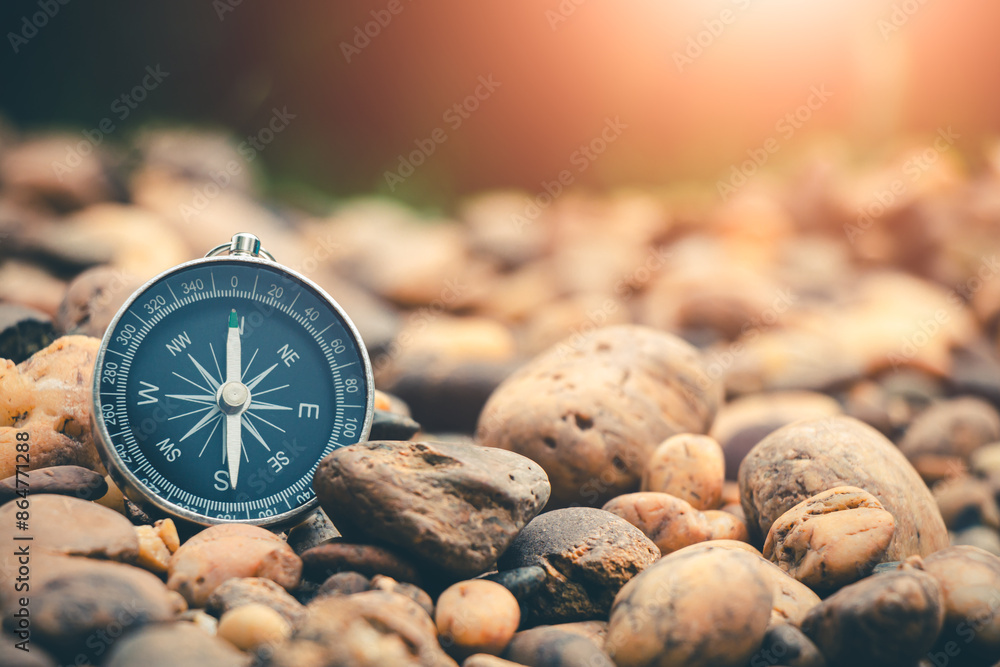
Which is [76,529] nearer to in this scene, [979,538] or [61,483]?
[61,483]

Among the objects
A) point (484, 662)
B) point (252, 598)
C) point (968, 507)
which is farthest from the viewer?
point (968, 507)

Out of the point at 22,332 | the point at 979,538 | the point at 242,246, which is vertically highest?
the point at 242,246

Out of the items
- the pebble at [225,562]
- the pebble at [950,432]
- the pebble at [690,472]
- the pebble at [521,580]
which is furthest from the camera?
the pebble at [950,432]

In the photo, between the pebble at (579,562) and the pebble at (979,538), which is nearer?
the pebble at (579,562)

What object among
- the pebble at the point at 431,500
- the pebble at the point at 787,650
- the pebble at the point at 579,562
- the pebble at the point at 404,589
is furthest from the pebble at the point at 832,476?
the pebble at the point at 404,589

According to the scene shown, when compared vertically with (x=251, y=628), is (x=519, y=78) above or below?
above

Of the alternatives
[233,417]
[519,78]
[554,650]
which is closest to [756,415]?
[554,650]

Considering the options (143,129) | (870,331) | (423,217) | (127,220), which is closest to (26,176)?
(127,220)

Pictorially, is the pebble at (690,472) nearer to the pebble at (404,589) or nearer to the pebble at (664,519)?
the pebble at (664,519)
